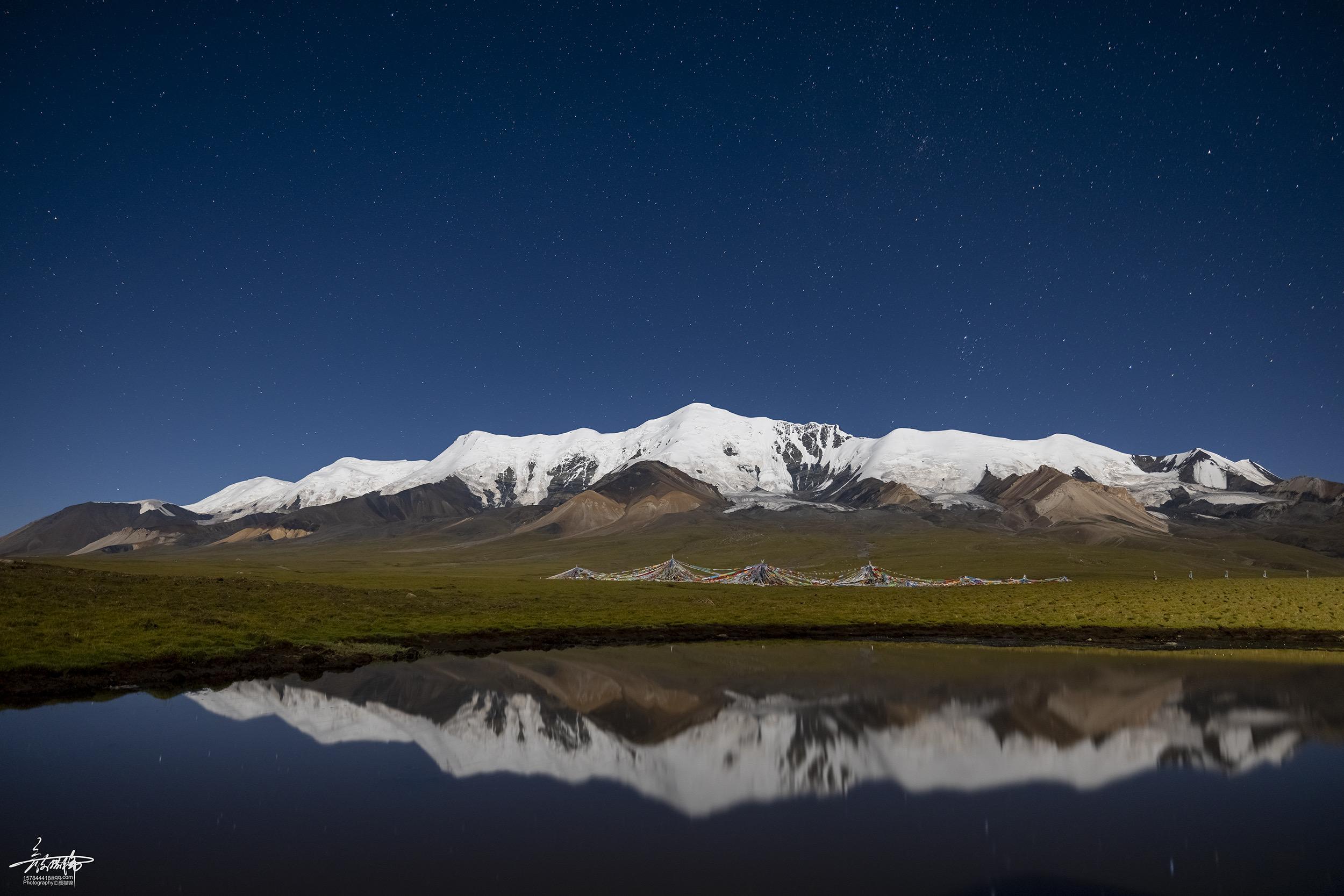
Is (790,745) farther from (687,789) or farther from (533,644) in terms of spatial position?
(533,644)

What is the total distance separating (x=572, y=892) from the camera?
9.61 m

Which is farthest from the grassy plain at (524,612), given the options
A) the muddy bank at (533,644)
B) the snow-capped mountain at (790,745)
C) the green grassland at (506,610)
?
the snow-capped mountain at (790,745)

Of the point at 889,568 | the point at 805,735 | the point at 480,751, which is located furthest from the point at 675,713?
the point at 889,568

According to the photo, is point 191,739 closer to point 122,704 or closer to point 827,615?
point 122,704

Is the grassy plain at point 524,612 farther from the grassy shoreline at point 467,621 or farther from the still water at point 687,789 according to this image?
the still water at point 687,789

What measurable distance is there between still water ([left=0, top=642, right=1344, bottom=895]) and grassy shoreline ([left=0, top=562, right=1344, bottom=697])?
541 centimetres

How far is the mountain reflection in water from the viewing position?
1458 cm

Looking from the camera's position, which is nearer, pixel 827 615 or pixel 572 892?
pixel 572 892

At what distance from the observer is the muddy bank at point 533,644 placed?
886 inches

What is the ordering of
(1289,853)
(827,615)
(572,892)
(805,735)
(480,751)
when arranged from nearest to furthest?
1. (572,892)
2. (1289,853)
3. (480,751)
4. (805,735)
5. (827,615)

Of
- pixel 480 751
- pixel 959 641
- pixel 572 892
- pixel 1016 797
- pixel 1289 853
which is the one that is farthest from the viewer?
pixel 959 641

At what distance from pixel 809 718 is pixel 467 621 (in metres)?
25.0

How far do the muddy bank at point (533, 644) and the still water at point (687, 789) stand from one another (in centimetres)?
240

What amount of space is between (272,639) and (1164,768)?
29.1 meters
